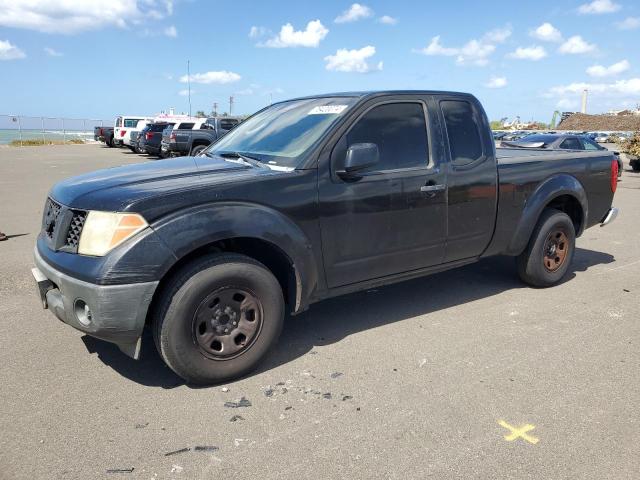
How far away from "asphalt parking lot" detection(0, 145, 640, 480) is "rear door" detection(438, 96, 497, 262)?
2.20 feet

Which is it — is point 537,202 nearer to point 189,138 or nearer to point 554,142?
point 554,142

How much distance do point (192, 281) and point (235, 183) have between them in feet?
2.24

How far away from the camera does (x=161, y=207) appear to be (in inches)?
120

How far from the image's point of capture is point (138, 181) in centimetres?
338

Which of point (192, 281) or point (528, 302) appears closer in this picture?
point (192, 281)

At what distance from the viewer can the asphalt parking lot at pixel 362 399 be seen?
257 cm

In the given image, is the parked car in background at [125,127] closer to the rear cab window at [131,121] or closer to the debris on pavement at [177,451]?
the rear cab window at [131,121]

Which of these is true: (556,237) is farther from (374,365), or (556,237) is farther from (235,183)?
(235,183)

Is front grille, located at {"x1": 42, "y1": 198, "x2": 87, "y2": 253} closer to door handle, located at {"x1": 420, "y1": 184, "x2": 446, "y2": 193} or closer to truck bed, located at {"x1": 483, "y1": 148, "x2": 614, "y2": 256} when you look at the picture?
door handle, located at {"x1": 420, "y1": 184, "x2": 446, "y2": 193}

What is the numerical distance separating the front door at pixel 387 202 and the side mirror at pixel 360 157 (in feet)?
0.38

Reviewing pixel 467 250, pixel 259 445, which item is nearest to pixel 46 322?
pixel 259 445

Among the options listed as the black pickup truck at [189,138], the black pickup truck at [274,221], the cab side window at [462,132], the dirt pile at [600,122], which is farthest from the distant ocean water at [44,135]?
the dirt pile at [600,122]

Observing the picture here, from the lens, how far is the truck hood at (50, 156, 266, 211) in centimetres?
309

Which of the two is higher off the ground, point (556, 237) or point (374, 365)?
point (556, 237)
